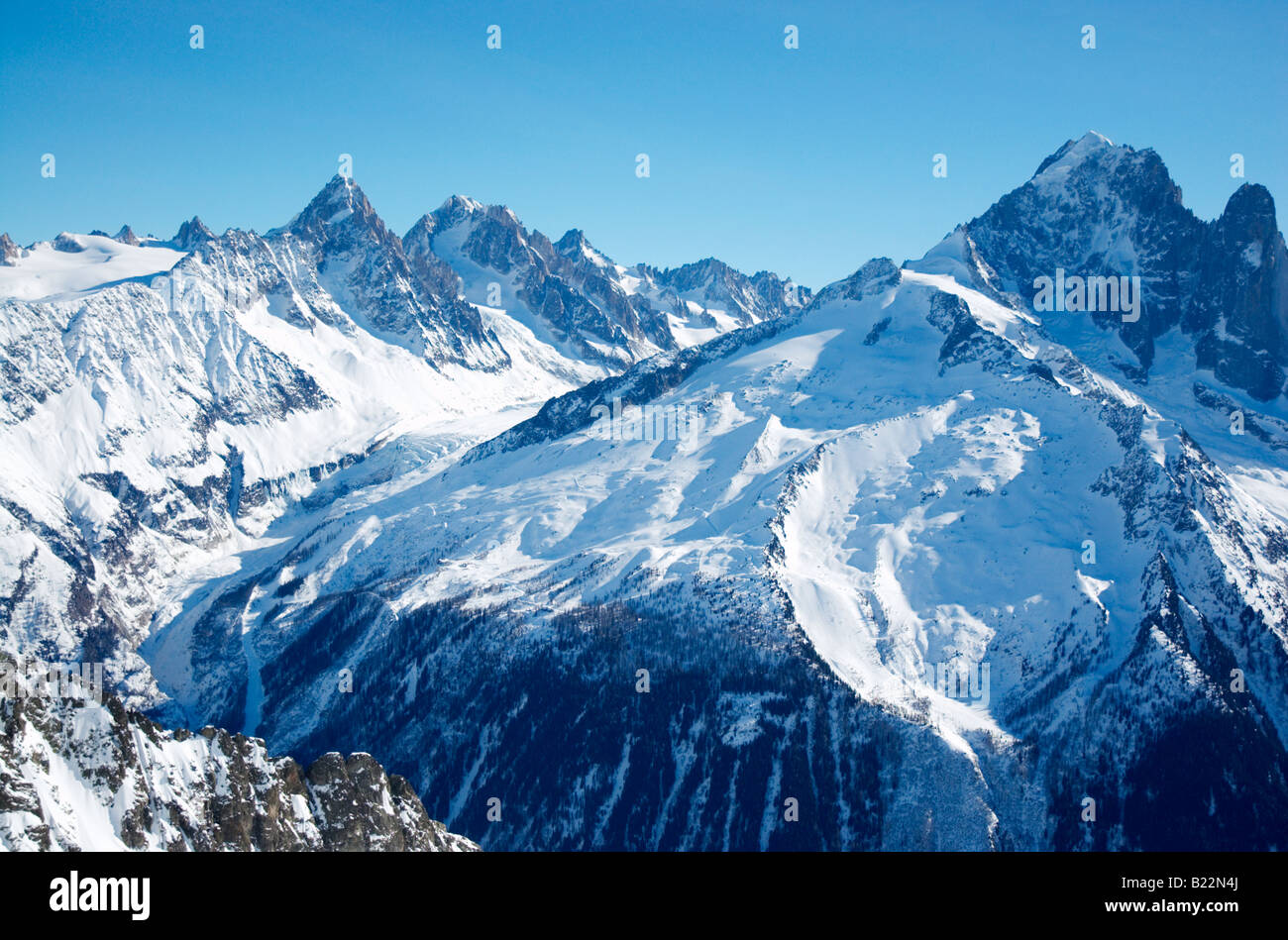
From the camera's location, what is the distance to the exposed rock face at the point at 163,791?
84812mm

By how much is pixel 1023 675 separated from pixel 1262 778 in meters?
38.2

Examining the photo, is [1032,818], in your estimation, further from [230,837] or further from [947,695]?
[230,837]

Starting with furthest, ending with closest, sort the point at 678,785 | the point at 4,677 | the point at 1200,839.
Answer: the point at 678,785 < the point at 1200,839 < the point at 4,677

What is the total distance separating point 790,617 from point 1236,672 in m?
77.0

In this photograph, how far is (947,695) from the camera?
18812 centimetres

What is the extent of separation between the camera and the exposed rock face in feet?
278

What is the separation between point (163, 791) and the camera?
317 ft

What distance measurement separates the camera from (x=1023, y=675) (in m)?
191
